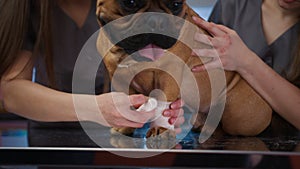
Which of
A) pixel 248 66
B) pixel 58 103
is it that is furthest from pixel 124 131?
pixel 248 66

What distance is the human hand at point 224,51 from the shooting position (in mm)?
762

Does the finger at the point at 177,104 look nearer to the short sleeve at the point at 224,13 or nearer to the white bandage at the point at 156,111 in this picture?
the white bandage at the point at 156,111

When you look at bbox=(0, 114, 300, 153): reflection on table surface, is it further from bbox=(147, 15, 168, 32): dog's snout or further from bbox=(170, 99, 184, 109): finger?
bbox=(147, 15, 168, 32): dog's snout

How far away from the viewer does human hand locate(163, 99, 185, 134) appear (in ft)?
2.43

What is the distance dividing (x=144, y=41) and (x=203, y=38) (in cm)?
12

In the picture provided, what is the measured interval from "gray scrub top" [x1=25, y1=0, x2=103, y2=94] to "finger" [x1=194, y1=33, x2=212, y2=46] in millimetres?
177

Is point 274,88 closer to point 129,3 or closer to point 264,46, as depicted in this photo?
point 264,46

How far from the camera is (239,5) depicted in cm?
78

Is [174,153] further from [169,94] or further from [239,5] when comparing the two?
[239,5]

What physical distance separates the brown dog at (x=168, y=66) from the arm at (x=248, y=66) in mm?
11

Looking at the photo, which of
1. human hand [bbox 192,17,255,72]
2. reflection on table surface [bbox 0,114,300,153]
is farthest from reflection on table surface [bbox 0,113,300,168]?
human hand [bbox 192,17,255,72]

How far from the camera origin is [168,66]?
0.73 meters

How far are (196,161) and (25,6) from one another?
390 mm

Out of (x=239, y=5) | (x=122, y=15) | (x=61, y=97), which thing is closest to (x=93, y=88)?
(x=61, y=97)
